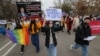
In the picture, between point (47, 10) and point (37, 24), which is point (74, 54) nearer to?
point (37, 24)

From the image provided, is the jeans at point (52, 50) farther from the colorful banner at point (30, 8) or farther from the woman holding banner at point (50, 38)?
the colorful banner at point (30, 8)

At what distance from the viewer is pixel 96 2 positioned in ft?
223

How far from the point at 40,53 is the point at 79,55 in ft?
6.46

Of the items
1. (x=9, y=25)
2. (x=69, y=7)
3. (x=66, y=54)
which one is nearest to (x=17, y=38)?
(x=66, y=54)

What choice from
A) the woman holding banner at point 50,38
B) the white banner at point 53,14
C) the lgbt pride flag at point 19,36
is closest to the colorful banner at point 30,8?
the lgbt pride flag at point 19,36

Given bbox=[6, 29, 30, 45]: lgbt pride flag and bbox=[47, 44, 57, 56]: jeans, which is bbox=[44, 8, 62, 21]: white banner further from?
bbox=[6, 29, 30, 45]: lgbt pride flag

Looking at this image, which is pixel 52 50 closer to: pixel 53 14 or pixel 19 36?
pixel 53 14

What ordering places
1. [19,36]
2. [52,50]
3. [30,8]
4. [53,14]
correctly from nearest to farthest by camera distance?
[52,50] < [53,14] < [19,36] < [30,8]

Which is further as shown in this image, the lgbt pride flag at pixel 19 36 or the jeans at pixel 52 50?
the lgbt pride flag at pixel 19 36

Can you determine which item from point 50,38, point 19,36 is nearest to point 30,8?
point 19,36

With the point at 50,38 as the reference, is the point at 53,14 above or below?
above

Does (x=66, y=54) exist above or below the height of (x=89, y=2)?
above

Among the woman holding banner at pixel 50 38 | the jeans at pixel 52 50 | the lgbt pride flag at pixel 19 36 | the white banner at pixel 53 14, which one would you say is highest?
the white banner at pixel 53 14

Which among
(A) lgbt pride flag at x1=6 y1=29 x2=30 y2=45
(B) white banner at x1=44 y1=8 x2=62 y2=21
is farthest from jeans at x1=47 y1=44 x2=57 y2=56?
(A) lgbt pride flag at x1=6 y1=29 x2=30 y2=45
